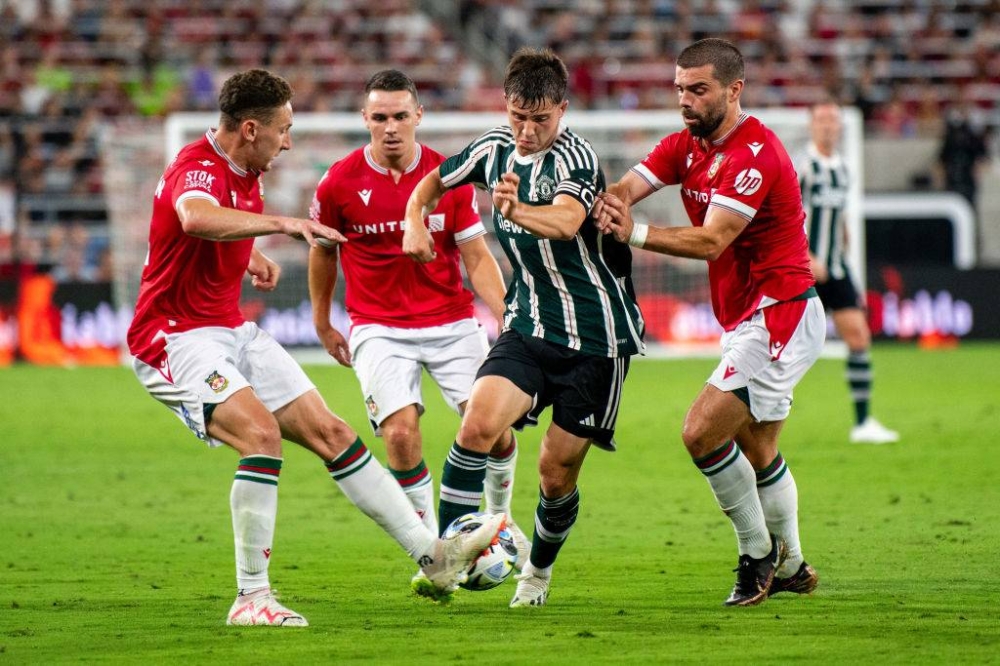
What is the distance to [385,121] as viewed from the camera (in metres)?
7.67

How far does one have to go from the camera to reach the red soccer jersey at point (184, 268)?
6.38 m

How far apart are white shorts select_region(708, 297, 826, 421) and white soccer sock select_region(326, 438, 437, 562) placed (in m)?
1.46

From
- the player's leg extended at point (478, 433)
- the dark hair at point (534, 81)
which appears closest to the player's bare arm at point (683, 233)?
the dark hair at point (534, 81)

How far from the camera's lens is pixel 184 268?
21.0 feet

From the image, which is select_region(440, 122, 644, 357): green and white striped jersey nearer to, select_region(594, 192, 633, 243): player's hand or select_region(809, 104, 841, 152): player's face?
select_region(594, 192, 633, 243): player's hand

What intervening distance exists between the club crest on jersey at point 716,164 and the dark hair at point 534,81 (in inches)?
→ 29.6

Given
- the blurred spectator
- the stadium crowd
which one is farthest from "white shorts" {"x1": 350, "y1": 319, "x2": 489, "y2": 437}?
the blurred spectator

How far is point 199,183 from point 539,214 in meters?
1.43

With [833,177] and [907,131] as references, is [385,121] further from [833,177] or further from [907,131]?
[907,131]

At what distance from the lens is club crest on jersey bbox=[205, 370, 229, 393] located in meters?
6.21

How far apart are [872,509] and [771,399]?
276 centimetres

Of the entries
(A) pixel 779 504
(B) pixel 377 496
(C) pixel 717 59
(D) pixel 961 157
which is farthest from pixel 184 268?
(D) pixel 961 157

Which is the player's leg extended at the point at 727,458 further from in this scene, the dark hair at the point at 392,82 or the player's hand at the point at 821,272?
the player's hand at the point at 821,272

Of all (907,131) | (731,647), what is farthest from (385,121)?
(907,131)
